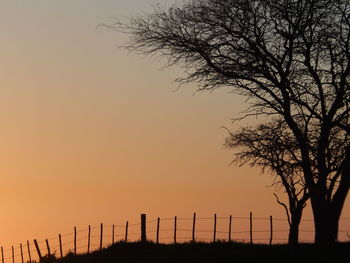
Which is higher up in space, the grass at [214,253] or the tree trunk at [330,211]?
the tree trunk at [330,211]

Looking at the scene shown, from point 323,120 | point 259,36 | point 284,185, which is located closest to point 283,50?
point 259,36

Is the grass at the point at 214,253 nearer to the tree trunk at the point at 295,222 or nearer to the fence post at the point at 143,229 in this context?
the fence post at the point at 143,229

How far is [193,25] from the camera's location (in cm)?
3556

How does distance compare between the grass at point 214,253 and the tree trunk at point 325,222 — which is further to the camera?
the tree trunk at point 325,222

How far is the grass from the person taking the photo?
3129 cm

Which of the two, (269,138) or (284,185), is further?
(284,185)

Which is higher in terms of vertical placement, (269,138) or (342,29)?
(342,29)

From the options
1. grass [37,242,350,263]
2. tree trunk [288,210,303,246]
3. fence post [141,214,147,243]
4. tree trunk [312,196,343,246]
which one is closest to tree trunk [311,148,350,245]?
tree trunk [312,196,343,246]

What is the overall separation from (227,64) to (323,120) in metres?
4.58

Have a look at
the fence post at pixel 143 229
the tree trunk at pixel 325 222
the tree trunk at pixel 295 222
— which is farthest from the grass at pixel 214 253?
the tree trunk at pixel 295 222

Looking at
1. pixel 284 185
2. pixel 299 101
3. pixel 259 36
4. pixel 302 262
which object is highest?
pixel 259 36

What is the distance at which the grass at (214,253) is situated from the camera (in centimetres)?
3129

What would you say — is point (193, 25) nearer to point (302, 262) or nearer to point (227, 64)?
point (227, 64)

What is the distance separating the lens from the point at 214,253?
34250 millimetres
